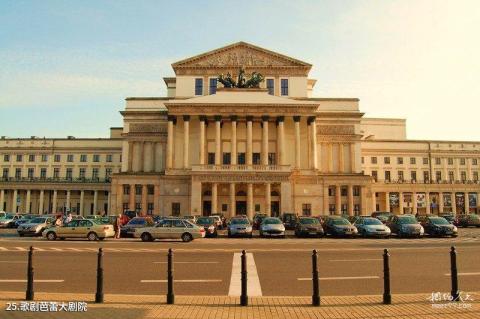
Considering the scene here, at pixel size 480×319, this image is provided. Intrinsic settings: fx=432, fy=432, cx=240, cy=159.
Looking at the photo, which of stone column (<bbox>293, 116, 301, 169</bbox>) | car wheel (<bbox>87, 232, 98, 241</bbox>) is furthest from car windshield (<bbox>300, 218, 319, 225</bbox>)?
stone column (<bbox>293, 116, 301, 169</bbox>)

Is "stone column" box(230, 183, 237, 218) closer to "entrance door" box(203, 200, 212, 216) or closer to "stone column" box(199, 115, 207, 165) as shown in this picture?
"entrance door" box(203, 200, 212, 216)

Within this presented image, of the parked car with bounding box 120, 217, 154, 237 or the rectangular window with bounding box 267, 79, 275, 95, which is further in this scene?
the rectangular window with bounding box 267, 79, 275, 95

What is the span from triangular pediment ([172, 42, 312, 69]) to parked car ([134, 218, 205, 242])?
48507 millimetres

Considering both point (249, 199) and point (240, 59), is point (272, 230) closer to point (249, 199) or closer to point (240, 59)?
point (249, 199)

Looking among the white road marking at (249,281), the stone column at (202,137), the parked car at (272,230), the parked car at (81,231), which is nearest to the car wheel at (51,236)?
the parked car at (81,231)

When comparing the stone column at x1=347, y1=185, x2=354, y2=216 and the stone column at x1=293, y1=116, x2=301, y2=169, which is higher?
the stone column at x1=293, y1=116, x2=301, y2=169

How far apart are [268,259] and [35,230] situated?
79.6 feet

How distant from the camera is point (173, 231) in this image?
29359 millimetres

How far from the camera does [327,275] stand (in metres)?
13.9

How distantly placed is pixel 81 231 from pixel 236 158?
40.1 m

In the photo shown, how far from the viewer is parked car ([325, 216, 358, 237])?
1310 inches

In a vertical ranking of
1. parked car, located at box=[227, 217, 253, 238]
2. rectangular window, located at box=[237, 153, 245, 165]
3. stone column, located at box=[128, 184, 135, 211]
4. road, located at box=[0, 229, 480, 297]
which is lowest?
road, located at box=[0, 229, 480, 297]

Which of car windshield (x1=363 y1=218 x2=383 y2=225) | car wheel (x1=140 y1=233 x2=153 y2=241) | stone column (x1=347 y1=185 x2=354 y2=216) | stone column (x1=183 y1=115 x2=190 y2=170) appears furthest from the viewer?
stone column (x1=347 y1=185 x2=354 y2=216)

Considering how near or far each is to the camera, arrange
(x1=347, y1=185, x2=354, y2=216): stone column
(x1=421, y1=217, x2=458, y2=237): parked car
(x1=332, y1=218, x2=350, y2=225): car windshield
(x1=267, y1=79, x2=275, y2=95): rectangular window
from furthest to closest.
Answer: (x1=267, y1=79, x2=275, y2=95): rectangular window < (x1=347, y1=185, x2=354, y2=216): stone column < (x1=332, y1=218, x2=350, y2=225): car windshield < (x1=421, y1=217, x2=458, y2=237): parked car
